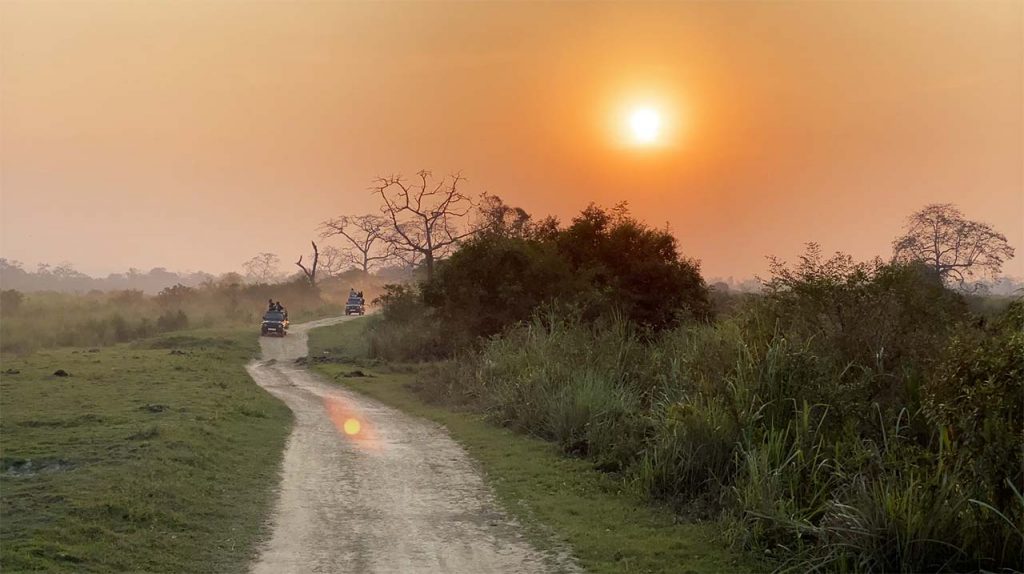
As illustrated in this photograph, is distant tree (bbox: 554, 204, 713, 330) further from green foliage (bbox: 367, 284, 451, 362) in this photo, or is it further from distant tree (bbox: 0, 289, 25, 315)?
distant tree (bbox: 0, 289, 25, 315)

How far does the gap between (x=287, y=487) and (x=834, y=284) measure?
1021cm

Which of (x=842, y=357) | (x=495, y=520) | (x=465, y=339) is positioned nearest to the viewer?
(x=495, y=520)

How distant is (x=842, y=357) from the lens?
12594 millimetres

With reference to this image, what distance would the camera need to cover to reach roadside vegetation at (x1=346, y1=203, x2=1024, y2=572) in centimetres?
802

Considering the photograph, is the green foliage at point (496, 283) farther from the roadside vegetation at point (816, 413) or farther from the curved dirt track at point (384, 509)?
the curved dirt track at point (384, 509)

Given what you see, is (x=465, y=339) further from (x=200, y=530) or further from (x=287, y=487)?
(x=200, y=530)

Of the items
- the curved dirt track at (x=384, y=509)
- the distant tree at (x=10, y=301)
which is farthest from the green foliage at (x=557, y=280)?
the distant tree at (x=10, y=301)

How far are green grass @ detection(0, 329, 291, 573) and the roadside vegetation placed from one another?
6.06m

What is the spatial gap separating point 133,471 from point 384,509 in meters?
4.62

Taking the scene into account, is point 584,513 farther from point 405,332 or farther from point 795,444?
point 405,332

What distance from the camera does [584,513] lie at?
37.6ft

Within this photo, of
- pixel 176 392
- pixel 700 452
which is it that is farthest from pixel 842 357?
pixel 176 392

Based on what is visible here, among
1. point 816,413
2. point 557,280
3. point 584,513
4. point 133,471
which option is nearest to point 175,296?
point 557,280

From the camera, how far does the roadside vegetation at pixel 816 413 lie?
26.3 feet
